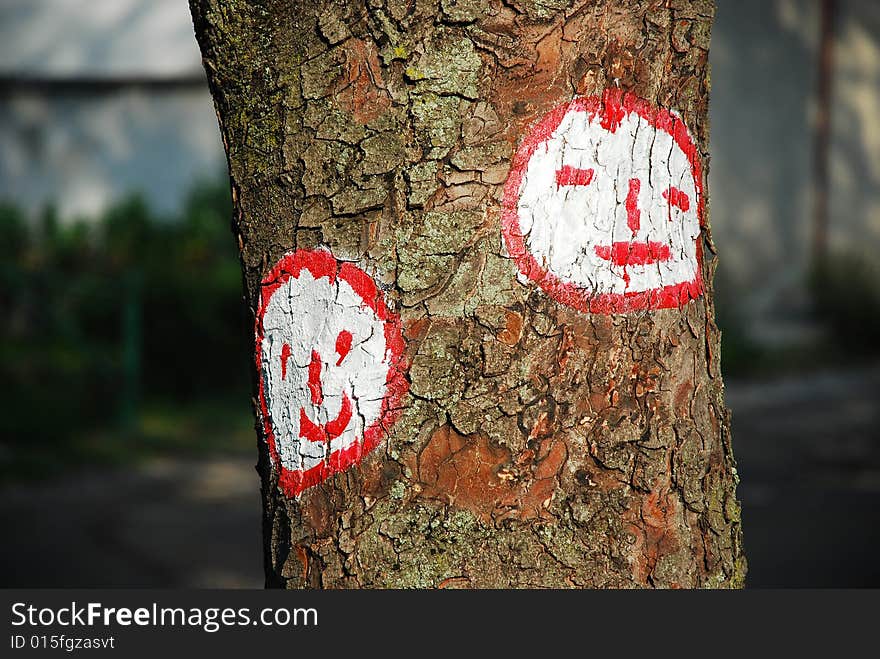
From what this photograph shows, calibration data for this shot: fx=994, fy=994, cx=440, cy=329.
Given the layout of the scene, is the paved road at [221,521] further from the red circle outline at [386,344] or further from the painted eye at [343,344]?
the painted eye at [343,344]

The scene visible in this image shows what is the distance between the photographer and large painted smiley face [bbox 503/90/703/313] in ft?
4.57

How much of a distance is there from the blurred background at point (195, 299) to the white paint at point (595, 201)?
12.3ft

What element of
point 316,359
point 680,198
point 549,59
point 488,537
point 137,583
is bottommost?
point 137,583

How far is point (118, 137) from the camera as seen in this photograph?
1166 cm

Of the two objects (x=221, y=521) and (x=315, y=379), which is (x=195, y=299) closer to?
(x=221, y=521)

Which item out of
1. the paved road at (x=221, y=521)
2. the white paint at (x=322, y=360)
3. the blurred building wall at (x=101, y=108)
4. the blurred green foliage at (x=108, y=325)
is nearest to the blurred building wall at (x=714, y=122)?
the blurred building wall at (x=101, y=108)

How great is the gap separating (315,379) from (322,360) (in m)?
0.03

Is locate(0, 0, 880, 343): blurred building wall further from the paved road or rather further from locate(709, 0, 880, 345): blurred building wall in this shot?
the paved road

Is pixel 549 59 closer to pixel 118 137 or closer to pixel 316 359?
pixel 316 359

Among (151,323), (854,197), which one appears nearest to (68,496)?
(151,323)

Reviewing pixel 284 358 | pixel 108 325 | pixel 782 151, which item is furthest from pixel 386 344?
pixel 782 151

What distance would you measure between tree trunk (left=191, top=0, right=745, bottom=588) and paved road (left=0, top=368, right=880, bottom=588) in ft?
11.7

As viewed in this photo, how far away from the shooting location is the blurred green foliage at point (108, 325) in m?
7.12

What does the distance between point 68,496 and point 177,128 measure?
265 inches
